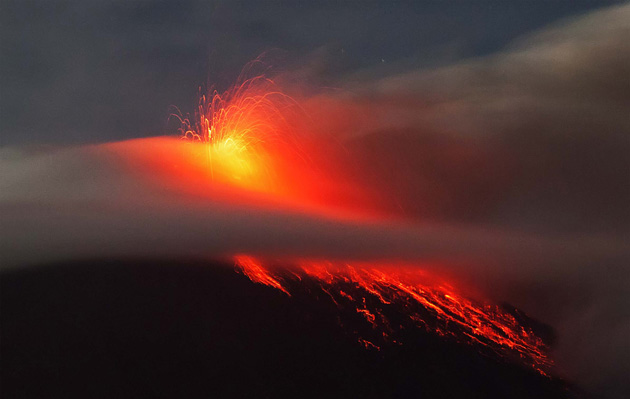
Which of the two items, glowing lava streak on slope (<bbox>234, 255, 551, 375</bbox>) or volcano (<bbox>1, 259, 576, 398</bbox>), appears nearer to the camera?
volcano (<bbox>1, 259, 576, 398</bbox>)

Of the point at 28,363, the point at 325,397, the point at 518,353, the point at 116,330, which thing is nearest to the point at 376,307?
the point at 325,397

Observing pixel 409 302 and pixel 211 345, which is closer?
pixel 211 345

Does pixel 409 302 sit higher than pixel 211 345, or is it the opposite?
pixel 409 302

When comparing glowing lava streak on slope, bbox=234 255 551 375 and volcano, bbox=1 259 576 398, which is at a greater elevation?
glowing lava streak on slope, bbox=234 255 551 375

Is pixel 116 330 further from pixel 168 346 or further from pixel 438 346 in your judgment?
pixel 438 346
